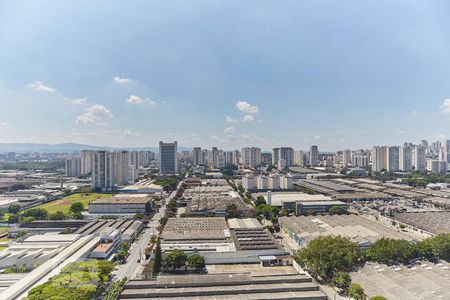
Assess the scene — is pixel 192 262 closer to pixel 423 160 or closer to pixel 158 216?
pixel 158 216

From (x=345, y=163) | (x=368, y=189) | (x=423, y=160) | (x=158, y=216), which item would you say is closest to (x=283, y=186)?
(x=368, y=189)

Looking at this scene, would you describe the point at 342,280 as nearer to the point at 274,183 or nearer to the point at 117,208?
the point at 117,208

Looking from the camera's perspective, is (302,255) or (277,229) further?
(277,229)

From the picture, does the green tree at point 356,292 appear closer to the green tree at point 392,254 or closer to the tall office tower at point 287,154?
the green tree at point 392,254

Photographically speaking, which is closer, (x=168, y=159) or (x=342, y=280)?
(x=342, y=280)

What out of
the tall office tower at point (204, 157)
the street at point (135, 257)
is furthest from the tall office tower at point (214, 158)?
the street at point (135, 257)

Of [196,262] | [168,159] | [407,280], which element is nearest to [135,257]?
[196,262]
